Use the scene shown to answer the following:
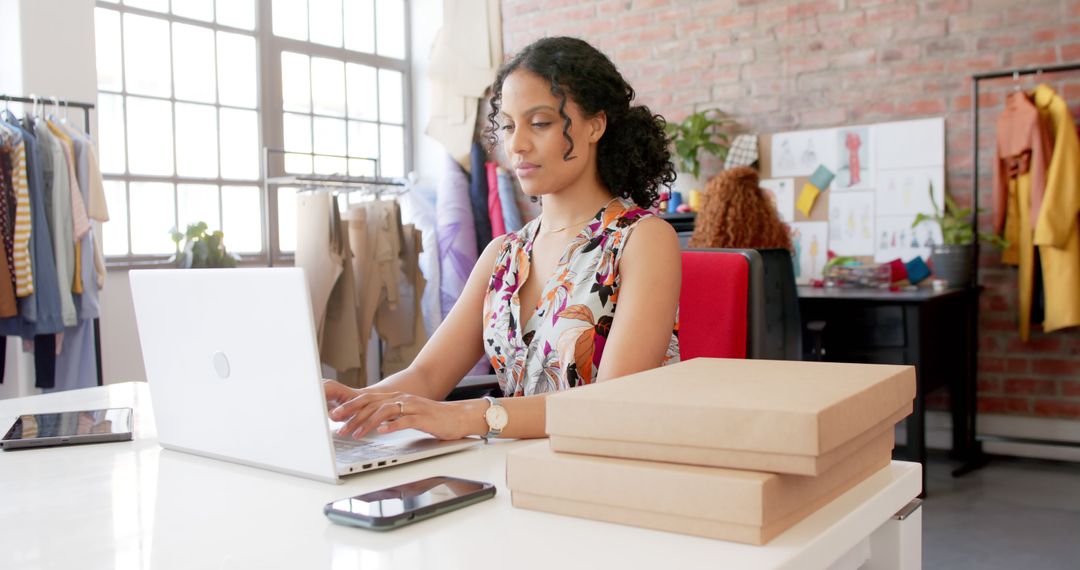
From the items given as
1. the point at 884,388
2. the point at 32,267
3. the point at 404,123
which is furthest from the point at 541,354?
the point at 404,123

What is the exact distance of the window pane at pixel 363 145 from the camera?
580 cm

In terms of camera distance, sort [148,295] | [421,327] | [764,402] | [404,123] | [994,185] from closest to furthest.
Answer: [764,402] → [148,295] → [994,185] → [421,327] → [404,123]

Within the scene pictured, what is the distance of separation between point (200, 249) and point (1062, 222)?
3706 mm

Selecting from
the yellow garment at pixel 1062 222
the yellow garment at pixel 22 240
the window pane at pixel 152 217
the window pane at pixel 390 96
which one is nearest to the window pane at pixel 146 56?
the window pane at pixel 152 217

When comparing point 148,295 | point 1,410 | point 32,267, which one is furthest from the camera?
point 32,267

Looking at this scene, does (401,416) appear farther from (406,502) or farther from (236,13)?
(236,13)

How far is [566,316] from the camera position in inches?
65.0

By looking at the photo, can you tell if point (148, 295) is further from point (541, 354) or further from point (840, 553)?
point (840, 553)

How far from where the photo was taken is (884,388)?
853mm

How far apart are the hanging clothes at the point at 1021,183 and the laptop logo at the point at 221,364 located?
365cm

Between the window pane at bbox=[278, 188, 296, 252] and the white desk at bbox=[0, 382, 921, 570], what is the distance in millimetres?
4267

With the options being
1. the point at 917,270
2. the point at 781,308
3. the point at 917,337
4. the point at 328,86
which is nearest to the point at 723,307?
the point at 781,308

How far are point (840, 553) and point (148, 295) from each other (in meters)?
0.85

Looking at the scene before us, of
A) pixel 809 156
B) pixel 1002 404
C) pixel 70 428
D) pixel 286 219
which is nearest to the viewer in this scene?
pixel 70 428
